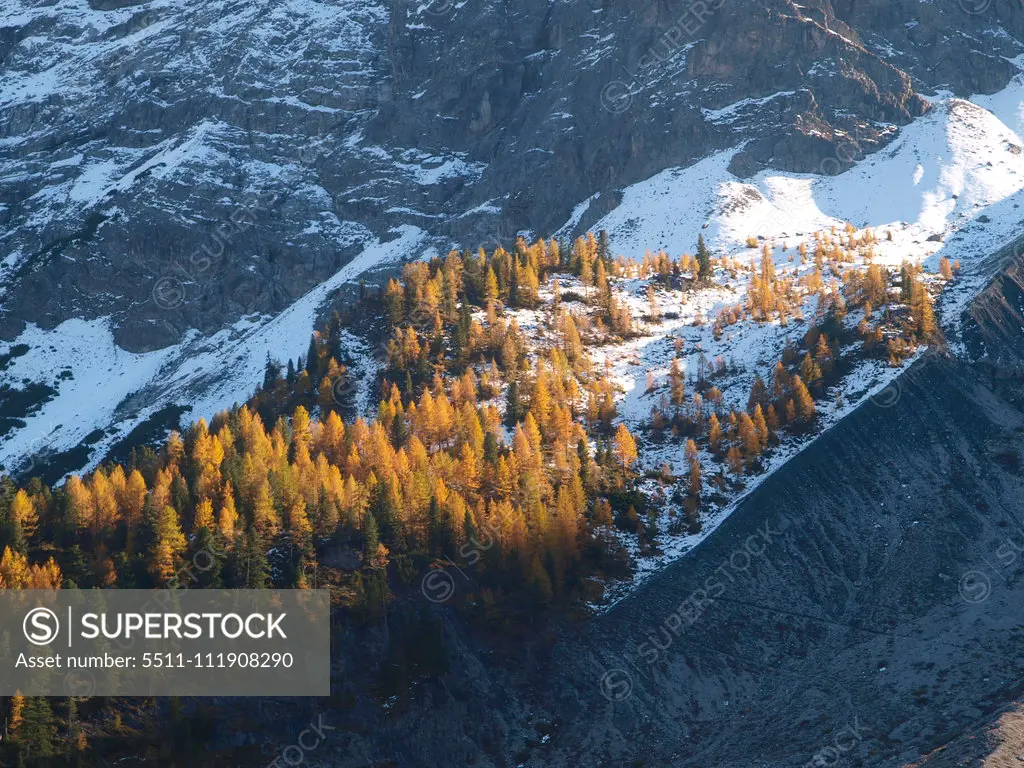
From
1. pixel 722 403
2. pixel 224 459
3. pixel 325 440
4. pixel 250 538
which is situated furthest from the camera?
pixel 722 403

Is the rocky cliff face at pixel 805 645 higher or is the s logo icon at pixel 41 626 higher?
the s logo icon at pixel 41 626

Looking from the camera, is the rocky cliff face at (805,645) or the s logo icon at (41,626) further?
the rocky cliff face at (805,645)

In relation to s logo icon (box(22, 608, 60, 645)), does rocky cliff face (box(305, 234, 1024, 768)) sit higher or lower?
lower

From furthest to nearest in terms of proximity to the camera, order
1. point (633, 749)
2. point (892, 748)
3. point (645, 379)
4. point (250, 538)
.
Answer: point (645, 379), point (250, 538), point (633, 749), point (892, 748)

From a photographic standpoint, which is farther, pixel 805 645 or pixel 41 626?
pixel 805 645

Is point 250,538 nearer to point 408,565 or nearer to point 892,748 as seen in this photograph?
point 408,565

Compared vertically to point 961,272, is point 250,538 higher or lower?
higher

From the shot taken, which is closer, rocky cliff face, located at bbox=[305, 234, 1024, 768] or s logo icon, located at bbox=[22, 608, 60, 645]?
s logo icon, located at bbox=[22, 608, 60, 645]

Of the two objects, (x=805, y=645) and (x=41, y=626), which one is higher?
(x=41, y=626)

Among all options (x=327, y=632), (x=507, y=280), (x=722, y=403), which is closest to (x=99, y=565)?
(x=327, y=632)

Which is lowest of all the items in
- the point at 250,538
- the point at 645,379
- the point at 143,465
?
the point at 645,379

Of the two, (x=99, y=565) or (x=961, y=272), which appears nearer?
(x=99, y=565)
